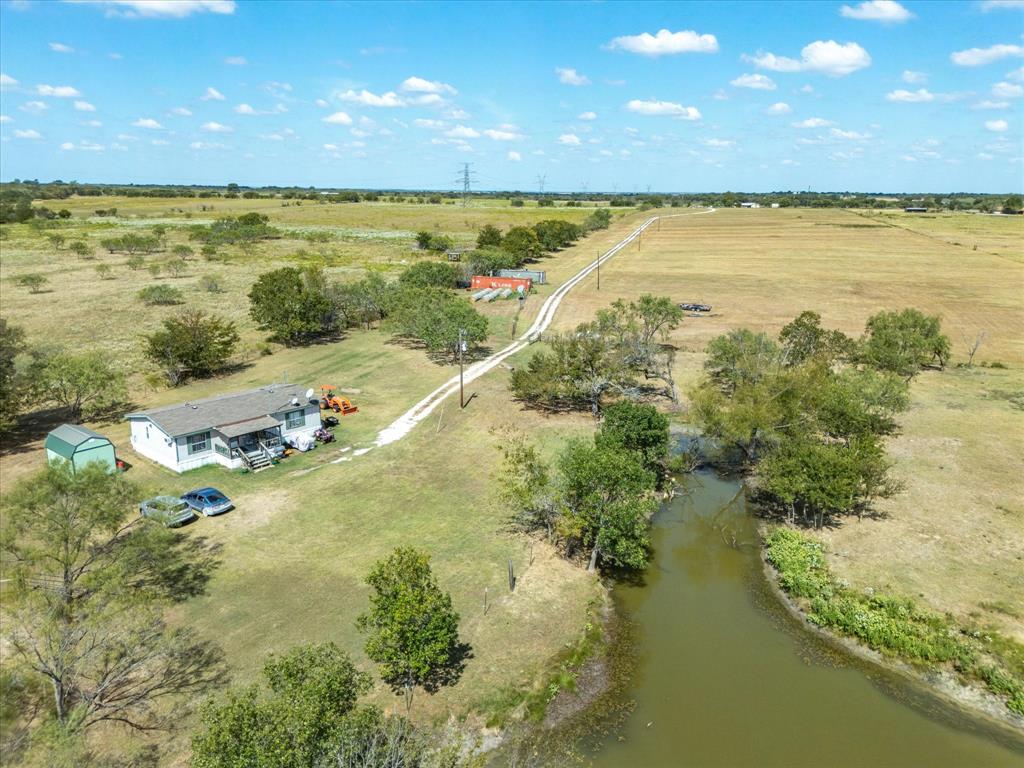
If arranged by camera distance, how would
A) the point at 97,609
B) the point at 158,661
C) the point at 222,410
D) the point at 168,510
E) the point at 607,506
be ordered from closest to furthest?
the point at 97,609
the point at 158,661
the point at 607,506
the point at 168,510
the point at 222,410

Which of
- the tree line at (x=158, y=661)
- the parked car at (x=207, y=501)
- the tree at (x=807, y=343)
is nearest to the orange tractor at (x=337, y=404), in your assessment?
the parked car at (x=207, y=501)

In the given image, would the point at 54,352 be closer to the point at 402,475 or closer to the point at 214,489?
the point at 214,489

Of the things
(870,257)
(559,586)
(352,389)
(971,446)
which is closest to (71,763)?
(559,586)

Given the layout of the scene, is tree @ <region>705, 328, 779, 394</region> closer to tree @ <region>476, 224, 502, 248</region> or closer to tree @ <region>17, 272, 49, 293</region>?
tree @ <region>476, 224, 502, 248</region>

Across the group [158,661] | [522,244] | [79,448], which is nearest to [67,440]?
[79,448]

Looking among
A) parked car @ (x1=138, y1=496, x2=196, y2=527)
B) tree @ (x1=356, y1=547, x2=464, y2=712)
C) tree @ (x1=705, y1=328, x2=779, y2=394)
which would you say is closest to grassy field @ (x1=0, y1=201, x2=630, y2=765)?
tree @ (x1=356, y1=547, x2=464, y2=712)

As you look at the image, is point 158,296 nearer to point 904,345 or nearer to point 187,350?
point 187,350
